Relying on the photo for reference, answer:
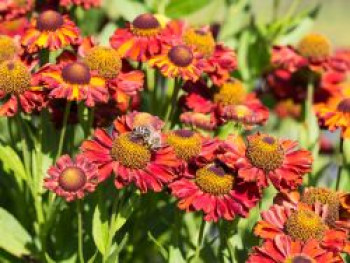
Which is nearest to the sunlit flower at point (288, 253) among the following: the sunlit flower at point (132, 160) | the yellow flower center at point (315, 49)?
the sunlit flower at point (132, 160)

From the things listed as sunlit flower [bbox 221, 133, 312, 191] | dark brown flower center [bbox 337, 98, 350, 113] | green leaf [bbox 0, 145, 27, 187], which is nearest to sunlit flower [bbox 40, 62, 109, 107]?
green leaf [bbox 0, 145, 27, 187]

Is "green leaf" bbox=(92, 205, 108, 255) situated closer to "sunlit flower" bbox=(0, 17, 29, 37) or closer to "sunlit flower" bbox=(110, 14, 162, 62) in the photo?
"sunlit flower" bbox=(110, 14, 162, 62)

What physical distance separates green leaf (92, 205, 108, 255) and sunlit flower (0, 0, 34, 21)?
0.77m

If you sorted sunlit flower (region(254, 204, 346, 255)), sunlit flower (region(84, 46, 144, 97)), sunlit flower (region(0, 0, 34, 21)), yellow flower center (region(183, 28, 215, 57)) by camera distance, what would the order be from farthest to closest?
1. sunlit flower (region(0, 0, 34, 21))
2. yellow flower center (region(183, 28, 215, 57))
3. sunlit flower (region(84, 46, 144, 97))
4. sunlit flower (region(254, 204, 346, 255))

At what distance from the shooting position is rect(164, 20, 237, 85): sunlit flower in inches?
76.6

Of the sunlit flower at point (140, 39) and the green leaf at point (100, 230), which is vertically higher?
the sunlit flower at point (140, 39)

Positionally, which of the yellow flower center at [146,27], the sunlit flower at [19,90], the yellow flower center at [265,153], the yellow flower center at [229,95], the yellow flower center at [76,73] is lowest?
the yellow flower center at [229,95]

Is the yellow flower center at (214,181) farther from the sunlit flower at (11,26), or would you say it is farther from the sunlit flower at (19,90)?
the sunlit flower at (11,26)

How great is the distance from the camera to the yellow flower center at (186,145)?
161cm

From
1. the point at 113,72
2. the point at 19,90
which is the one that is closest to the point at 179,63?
the point at 113,72

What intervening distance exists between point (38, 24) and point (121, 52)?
0.22 meters

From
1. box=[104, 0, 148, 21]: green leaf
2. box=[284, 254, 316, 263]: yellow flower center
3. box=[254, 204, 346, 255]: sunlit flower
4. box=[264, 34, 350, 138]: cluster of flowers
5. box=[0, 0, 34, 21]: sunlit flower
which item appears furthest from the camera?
box=[104, 0, 148, 21]: green leaf

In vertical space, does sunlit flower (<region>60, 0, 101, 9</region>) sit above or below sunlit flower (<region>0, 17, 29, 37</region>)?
above

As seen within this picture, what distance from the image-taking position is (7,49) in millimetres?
1848
